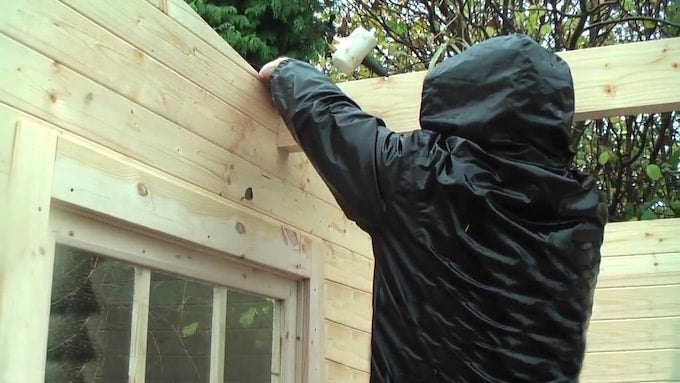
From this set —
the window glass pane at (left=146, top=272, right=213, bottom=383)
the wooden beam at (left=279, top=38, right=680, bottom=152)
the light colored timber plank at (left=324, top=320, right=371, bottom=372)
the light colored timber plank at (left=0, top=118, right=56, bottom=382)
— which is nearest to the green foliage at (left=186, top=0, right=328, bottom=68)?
the light colored timber plank at (left=324, top=320, right=371, bottom=372)

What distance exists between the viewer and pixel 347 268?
9.03ft

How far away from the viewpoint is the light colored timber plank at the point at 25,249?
128 cm

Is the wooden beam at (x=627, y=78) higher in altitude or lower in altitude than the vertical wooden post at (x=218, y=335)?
higher

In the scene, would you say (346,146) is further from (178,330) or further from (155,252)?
(178,330)

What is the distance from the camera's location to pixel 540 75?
158 centimetres

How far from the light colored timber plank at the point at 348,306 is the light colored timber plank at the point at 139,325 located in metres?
0.90

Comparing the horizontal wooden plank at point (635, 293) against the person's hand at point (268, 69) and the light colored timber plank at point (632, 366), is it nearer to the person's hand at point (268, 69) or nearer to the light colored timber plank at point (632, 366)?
the light colored timber plank at point (632, 366)

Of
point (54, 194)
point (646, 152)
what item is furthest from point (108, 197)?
point (646, 152)

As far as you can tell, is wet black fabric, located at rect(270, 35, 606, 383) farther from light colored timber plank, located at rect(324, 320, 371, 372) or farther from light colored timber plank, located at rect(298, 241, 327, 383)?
light colored timber plank, located at rect(324, 320, 371, 372)

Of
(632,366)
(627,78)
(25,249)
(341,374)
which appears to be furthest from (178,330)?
(632,366)

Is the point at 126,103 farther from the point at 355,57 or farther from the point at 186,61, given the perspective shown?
the point at 355,57

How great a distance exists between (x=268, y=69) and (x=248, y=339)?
76 centimetres

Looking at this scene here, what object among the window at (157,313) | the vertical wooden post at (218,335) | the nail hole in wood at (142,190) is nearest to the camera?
the window at (157,313)

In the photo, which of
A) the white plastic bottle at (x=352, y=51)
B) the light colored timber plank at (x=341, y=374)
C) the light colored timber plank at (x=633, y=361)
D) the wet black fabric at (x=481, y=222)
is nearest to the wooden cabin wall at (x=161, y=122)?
the light colored timber plank at (x=341, y=374)
